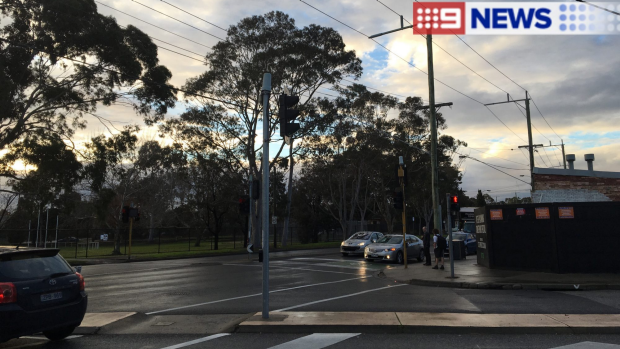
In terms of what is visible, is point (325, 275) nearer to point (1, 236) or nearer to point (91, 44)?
point (91, 44)

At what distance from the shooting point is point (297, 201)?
6200 centimetres

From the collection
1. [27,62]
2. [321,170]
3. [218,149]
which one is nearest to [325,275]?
[27,62]

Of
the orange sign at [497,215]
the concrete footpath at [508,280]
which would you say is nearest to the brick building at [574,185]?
the orange sign at [497,215]

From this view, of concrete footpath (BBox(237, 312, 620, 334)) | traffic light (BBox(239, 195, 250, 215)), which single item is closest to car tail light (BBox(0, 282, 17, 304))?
concrete footpath (BBox(237, 312, 620, 334))

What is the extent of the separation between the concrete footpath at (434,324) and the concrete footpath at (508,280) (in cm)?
487

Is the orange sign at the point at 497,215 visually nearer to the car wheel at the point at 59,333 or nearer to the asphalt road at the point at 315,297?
the asphalt road at the point at 315,297

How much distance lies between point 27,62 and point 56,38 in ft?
7.40

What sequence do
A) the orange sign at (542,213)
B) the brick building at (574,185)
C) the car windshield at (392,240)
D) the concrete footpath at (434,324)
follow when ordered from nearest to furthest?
the concrete footpath at (434,324) → the orange sign at (542,213) → the brick building at (574,185) → the car windshield at (392,240)

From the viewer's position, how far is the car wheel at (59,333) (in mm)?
7184

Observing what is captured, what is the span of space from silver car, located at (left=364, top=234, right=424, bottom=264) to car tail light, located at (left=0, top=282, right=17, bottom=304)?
18.0 meters

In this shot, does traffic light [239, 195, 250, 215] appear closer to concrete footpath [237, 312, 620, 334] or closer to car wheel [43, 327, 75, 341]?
concrete footpath [237, 312, 620, 334]

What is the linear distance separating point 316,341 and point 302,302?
3.77 m

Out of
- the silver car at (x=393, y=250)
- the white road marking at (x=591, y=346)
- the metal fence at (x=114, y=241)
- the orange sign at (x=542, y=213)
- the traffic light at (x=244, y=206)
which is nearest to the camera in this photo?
the white road marking at (x=591, y=346)

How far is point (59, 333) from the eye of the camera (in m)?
7.23
